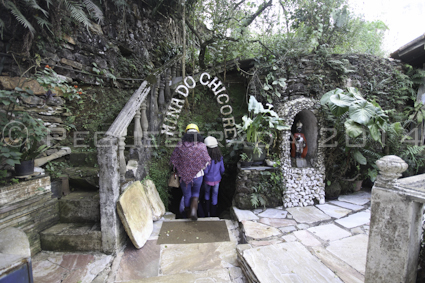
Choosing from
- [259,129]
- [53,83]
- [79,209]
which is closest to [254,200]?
[259,129]

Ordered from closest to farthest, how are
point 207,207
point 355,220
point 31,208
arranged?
point 31,208
point 355,220
point 207,207

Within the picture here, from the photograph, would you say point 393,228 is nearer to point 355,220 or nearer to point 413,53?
point 355,220

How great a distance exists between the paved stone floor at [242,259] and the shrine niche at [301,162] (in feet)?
2.73

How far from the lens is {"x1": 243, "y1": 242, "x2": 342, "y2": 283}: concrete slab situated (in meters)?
1.97

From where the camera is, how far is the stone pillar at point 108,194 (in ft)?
7.81

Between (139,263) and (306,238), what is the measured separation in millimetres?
2289

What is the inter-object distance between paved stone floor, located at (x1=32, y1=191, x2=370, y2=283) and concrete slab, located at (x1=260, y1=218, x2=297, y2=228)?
17 mm

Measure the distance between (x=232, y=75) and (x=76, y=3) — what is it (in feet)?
12.2

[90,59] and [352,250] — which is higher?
[90,59]

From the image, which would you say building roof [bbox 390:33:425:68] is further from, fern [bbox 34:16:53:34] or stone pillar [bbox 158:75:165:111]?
fern [bbox 34:16:53:34]

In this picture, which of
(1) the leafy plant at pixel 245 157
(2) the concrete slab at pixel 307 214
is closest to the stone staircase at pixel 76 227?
(1) the leafy plant at pixel 245 157

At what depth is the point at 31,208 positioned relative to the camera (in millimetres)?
2332

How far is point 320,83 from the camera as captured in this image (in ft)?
14.6

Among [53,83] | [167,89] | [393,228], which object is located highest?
[167,89]
